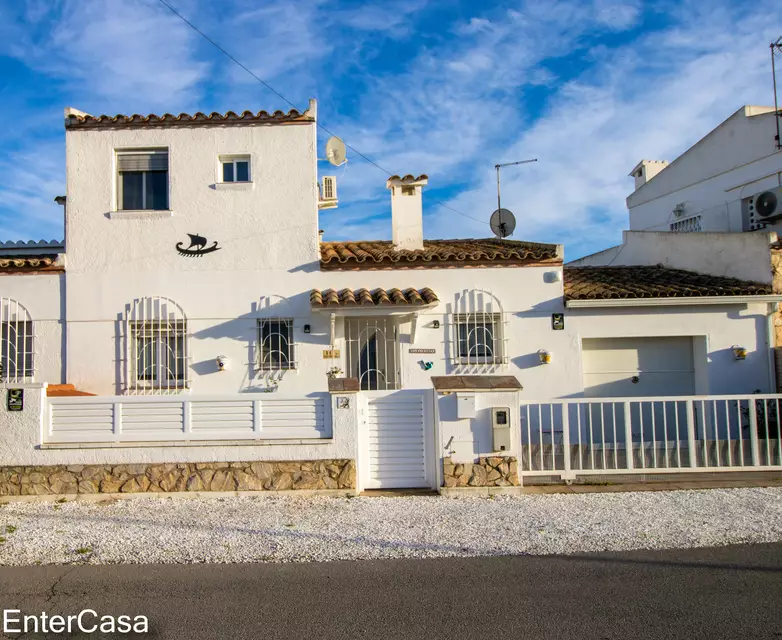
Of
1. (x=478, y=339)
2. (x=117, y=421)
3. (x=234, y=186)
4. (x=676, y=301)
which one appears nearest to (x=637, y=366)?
(x=676, y=301)

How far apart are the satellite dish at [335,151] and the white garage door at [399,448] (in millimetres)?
5838

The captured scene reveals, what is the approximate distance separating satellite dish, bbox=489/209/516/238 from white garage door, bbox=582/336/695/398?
3930mm

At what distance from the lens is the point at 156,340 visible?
1237 centimetres

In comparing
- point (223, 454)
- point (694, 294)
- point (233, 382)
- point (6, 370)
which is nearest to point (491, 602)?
point (223, 454)

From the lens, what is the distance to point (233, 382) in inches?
480

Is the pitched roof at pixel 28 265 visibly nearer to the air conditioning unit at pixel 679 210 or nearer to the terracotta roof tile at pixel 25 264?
the terracotta roof tile at pixel 25 264

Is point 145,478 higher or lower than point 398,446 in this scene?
lower

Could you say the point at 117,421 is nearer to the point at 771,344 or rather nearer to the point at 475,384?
the point at 475,384

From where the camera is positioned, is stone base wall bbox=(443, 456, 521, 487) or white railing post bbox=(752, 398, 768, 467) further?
white railing post bbox=(752, 398, 768, 467)

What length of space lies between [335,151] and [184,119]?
2.76 metres

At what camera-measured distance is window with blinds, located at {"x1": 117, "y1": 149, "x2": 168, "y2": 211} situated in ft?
41.5

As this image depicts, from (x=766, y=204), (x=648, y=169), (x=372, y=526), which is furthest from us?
(x=648, y=169)

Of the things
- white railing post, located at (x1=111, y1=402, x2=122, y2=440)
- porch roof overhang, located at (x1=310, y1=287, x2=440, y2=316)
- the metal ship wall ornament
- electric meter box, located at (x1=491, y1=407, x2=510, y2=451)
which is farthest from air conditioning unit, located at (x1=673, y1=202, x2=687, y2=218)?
white railing post, located at (x1=111, y1=402, x2=122, y2=440)

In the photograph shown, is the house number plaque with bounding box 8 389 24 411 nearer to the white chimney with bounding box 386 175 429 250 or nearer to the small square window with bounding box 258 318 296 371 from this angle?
the small square window with bounding box 258 318 296 371
